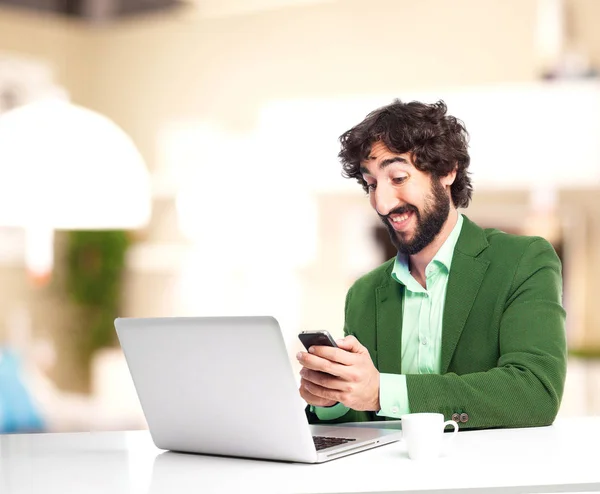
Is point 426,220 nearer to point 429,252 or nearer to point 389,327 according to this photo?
point 429,252

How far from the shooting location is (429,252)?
2.27 m

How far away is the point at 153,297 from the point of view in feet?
27.8

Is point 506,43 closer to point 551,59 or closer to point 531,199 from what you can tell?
point 551,59

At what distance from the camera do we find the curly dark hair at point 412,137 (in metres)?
2.18

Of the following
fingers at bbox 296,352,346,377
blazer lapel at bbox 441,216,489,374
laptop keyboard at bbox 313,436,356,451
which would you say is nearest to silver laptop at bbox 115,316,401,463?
laptop keyboard at bbox 313,436,356,451

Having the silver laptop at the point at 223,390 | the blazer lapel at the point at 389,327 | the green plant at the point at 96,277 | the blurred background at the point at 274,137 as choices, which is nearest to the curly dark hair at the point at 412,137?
the blazer lapel at the point at 389,327

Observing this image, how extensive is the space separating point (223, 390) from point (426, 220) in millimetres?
730

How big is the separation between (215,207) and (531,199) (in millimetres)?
3574

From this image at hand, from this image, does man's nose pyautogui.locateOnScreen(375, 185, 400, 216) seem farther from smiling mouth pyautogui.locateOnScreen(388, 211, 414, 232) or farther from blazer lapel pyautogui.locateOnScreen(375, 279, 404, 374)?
blazer lapel pyautogui.locateOnScreen(375, 279, 404, 374)

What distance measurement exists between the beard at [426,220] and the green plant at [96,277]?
6321mm

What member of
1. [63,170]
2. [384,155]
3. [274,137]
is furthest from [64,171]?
[274,137]

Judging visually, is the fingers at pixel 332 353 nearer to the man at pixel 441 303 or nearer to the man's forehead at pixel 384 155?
the man at pixel 441 303

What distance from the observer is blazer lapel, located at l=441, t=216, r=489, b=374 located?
7.12ft

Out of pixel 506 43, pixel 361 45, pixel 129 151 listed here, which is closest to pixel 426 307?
pixel 129 151
